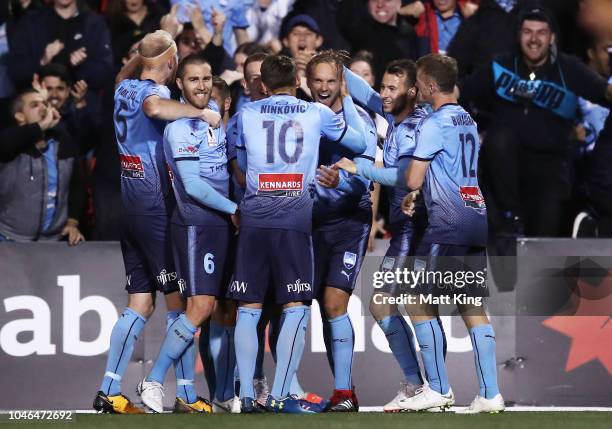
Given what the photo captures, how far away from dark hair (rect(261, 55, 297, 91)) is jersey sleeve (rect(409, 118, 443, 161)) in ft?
3.23

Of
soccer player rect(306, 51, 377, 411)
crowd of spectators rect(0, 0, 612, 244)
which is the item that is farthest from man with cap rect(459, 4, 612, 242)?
soccer player rect(306, 51, 377, 411)

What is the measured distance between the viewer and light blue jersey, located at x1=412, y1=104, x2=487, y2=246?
9.38 metres

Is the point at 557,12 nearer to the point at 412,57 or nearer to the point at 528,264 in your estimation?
the point at 412,57

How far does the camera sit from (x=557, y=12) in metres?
13.9

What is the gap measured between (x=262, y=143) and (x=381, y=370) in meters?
2.95

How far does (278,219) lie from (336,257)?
2.84 feet

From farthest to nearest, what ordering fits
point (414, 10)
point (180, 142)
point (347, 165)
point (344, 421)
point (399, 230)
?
point (414, 10), point (399, 230), point (347, 165), point (180, 142), point (344, 421)

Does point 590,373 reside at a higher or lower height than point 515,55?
lower

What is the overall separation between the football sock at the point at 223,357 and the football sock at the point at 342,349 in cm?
79

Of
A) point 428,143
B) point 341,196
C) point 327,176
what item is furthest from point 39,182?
point 428,143

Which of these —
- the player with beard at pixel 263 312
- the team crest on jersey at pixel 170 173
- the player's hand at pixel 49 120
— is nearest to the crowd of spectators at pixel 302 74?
the player's hand at pixel 49 120

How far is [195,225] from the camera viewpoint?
944 centimetres

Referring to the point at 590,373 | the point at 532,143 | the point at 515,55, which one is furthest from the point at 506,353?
the point at 515,55

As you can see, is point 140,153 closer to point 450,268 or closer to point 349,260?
point 349,260
